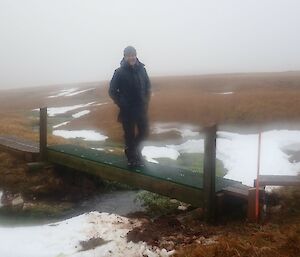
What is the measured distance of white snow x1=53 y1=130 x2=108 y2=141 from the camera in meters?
24.6

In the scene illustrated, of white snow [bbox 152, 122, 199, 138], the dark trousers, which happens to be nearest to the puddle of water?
the dark trousers

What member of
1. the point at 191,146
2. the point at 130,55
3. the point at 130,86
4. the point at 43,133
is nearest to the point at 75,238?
the point at 130,86

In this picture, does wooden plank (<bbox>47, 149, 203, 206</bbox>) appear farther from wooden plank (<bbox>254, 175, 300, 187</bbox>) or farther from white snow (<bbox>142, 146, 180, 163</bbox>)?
white snow (<bbox>142, 146, 180, 163</bbox>)

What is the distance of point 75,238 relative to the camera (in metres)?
9.69

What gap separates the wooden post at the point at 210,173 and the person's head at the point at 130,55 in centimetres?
263

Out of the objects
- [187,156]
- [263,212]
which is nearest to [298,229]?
[263,212]

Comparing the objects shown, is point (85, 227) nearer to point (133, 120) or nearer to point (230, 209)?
point (133, 120)

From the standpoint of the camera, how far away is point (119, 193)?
14195 millimetres

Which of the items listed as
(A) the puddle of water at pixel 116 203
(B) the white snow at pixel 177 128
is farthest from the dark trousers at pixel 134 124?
(B) the white snow at pixel 177 128

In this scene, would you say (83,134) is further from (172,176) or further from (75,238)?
(75,238)

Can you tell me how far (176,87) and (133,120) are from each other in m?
46.8

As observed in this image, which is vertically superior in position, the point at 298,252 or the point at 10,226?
the point at 298,252

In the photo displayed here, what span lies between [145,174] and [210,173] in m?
2.22

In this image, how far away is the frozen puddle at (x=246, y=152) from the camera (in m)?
16.6
